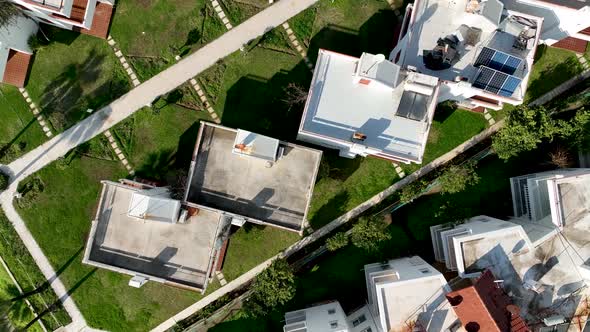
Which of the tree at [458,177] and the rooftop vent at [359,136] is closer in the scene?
the rooftop vent at [359,136]

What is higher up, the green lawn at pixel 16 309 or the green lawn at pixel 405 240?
the green lawn at pixel 405 240

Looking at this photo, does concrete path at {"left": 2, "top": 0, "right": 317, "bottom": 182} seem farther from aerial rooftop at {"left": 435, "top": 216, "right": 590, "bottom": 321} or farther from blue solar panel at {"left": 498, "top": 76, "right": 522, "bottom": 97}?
aerial rooftop at {"left": 435, "top": 216, "right": 590, "bottom": 321}

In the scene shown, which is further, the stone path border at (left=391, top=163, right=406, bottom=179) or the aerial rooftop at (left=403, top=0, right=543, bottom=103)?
the stone path border at (left=391, top=163, right=406, bottom=179)

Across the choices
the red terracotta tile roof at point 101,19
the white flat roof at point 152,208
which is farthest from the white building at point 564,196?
the red terracotta tile roof at point 101,19

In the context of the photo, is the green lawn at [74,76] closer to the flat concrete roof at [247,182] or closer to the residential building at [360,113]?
the flat concrete roof at [247,182]

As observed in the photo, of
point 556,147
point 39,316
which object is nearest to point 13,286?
point 39,316

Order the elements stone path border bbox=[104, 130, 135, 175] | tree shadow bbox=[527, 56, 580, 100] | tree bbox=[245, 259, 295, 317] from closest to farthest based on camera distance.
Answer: tree bbox=[245, 259, 295, 317]
tree shadow bbox=[527, 56, 580, 100]
stone path border bbox=[104, 130, 135, 175]

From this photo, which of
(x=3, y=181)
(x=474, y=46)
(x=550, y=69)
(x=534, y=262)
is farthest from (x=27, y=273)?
(x=550, y=69)

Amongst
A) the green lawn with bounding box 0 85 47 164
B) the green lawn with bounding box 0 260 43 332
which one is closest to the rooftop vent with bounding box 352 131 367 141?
the green lawn with bounding box 0 85 47 164
